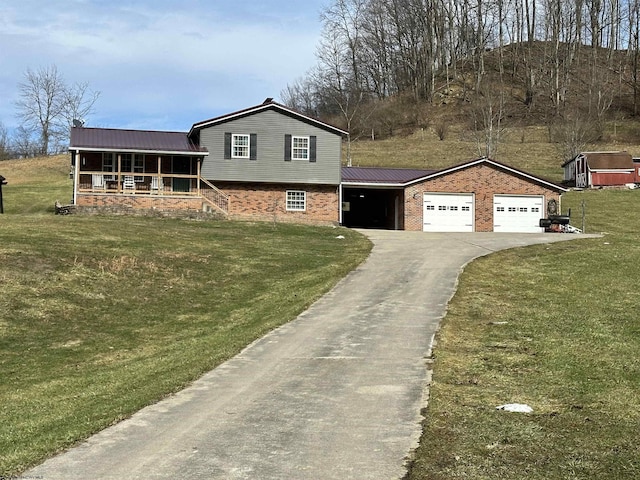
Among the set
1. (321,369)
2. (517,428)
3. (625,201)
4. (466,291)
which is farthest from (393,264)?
(625,201)

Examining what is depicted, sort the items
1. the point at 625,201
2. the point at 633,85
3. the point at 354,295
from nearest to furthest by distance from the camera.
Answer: the point at 354,295 < the point at 625,201 < the point at 633,85

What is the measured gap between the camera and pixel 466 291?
618 inches

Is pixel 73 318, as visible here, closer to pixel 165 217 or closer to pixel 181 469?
pixel 181 469

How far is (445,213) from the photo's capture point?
35.1 m

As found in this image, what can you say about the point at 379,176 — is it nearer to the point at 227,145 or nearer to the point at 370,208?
the point at 370,208

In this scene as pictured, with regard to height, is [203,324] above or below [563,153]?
below

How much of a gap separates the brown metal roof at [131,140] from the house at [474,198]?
28.6ft

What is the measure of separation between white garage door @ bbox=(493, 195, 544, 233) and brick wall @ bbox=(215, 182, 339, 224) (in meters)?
8.16

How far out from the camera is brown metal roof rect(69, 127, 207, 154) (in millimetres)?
33656

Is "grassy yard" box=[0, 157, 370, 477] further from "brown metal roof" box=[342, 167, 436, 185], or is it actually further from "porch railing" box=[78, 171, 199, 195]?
"brown metal roof" box=[342, 167, 436, 185]

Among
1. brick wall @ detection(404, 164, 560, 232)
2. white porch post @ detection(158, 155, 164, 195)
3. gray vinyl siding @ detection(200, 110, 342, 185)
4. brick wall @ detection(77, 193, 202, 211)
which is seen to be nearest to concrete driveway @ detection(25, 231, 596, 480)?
brick wall @ detection(77, 193, 202, 211)

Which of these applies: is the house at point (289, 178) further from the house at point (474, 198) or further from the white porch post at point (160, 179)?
the white porch post at point (160, 179)

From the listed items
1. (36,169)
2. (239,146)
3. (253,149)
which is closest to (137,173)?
(239,146)

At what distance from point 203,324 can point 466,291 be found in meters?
5.85
